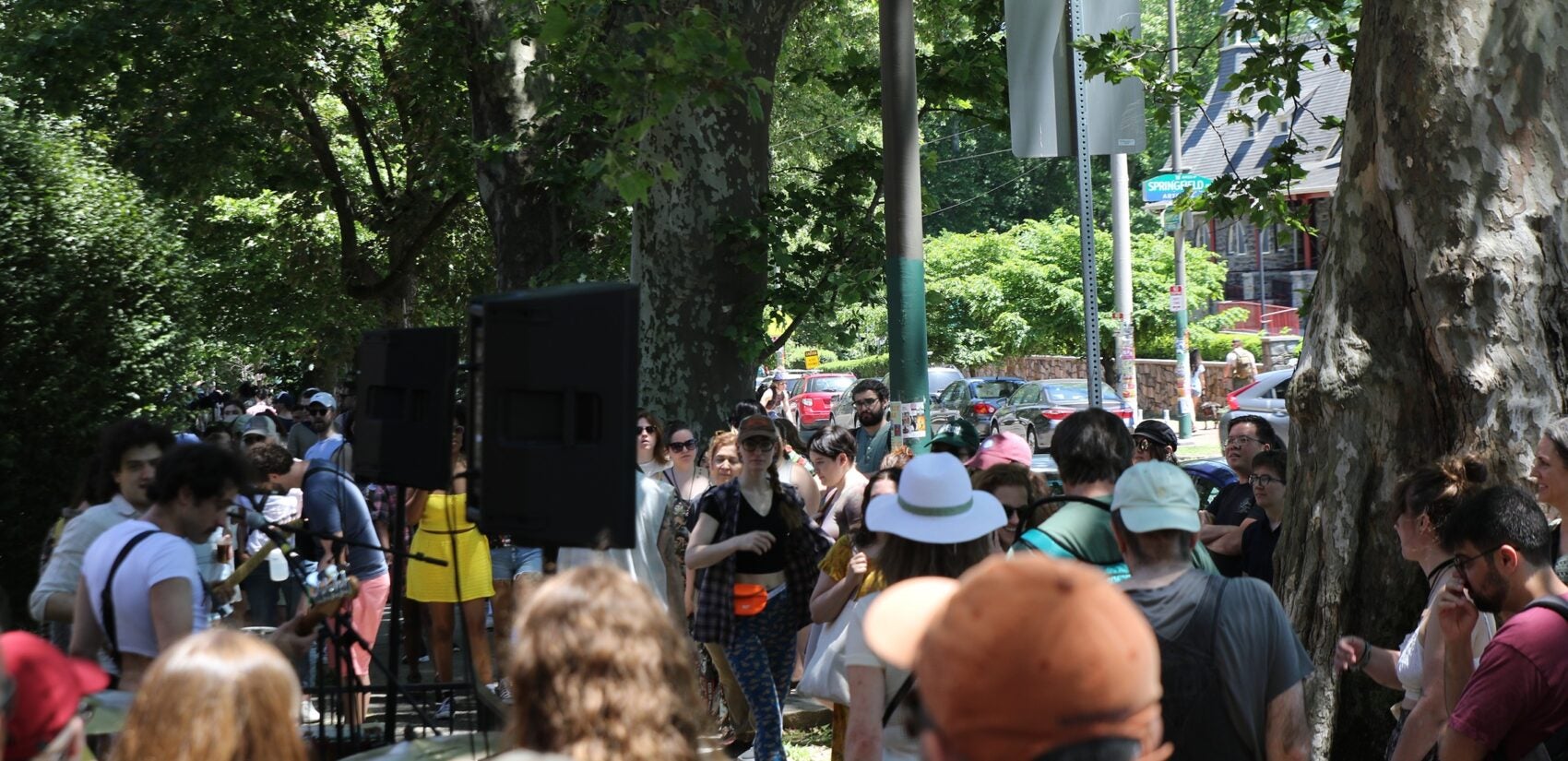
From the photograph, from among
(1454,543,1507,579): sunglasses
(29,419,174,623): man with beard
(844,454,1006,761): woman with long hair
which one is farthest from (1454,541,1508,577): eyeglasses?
(29,419,174,623): man with beard

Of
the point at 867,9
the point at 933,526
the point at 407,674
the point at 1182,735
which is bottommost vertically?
the point at 407,674

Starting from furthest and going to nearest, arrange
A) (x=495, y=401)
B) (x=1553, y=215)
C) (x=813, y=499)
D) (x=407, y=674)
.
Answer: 1. (x=407, y=674)
2. (x=813, y=499)
3. (x=1553, y=215)
4. (x=495, y=401)

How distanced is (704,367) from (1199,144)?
2027 inches

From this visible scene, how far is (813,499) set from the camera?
8.70 metres

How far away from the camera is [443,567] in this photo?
31.3 feet

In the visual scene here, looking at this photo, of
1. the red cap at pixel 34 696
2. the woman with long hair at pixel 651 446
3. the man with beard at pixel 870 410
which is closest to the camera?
the red cap at pixel 34 696

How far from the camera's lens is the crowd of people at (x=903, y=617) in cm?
196

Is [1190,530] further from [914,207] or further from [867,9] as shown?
[867,9]

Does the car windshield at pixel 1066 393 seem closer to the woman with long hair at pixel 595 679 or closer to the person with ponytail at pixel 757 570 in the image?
the person with ponytail at pixel 757 570

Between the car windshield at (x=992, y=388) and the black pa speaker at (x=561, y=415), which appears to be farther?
the car windshield at (x=992, y=388)

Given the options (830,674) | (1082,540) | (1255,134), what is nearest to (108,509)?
(830,674)

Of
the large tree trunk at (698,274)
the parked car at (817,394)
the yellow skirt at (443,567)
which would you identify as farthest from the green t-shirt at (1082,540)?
the parked car at (817,394)

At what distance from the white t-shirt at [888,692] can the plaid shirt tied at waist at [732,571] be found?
326 centimetres

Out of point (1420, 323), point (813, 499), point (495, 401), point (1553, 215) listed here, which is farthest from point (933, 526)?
point (813, 499)
